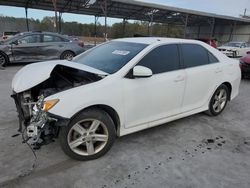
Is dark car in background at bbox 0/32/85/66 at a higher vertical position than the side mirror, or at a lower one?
lower

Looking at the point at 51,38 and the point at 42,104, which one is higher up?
the point at 51,38

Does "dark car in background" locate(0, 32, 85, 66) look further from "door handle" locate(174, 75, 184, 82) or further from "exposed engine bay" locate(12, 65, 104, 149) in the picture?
"door handle" locate(174, 75, 184, 82)

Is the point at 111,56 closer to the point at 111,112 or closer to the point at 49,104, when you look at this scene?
the point at 111,112

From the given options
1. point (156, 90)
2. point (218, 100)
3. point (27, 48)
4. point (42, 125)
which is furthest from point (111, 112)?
point (27, 48)

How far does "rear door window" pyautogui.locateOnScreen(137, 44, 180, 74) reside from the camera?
339 centimetres

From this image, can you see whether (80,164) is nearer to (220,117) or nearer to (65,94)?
(65,94)

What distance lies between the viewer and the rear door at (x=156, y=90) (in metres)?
3.14

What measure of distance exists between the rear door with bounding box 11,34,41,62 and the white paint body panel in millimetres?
7071

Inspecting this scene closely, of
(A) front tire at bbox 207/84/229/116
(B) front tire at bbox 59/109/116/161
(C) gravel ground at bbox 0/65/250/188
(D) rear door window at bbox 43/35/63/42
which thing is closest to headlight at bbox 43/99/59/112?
(B) front tire at bbox 59/109/116/161

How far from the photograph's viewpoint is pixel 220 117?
4.71 meters

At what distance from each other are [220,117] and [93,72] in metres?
3.04

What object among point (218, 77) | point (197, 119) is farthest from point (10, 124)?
point (218, 77)

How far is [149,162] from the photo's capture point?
118 inches

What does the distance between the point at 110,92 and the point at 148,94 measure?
0.65 metres
